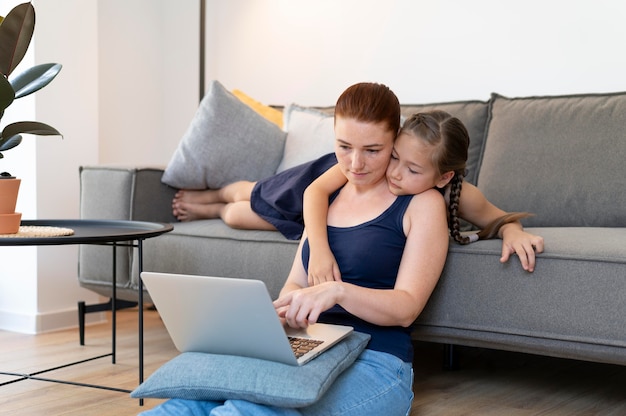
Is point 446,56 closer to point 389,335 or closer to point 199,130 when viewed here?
point 199,130

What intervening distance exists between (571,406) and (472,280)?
39 centimetres

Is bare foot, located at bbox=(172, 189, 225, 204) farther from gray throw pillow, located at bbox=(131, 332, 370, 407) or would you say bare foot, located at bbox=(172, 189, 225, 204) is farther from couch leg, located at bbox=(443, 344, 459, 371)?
gray throw pillow, located at bbox=(131, 332, 370, 407)

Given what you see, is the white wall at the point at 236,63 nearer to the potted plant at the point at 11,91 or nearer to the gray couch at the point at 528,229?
the gray couch at the point at 528,229

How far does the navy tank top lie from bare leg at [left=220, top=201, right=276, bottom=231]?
0.67 meters

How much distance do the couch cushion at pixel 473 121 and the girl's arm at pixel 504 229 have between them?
1.95 feet

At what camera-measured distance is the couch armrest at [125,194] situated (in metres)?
2.53

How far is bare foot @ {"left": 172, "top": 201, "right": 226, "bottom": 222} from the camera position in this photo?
2.58m

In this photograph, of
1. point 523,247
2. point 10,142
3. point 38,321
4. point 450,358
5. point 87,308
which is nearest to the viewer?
point 523,247

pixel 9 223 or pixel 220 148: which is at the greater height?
pixel 220 148

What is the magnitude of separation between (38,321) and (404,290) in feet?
5.69

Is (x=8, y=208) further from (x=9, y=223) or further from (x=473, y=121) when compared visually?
(x=473, y=121)

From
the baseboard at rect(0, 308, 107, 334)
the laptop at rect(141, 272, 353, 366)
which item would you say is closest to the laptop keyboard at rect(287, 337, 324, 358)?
the laptop at rect(141, 272, 353, 366)

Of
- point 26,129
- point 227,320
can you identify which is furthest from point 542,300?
point 26,129

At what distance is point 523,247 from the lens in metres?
1.81
